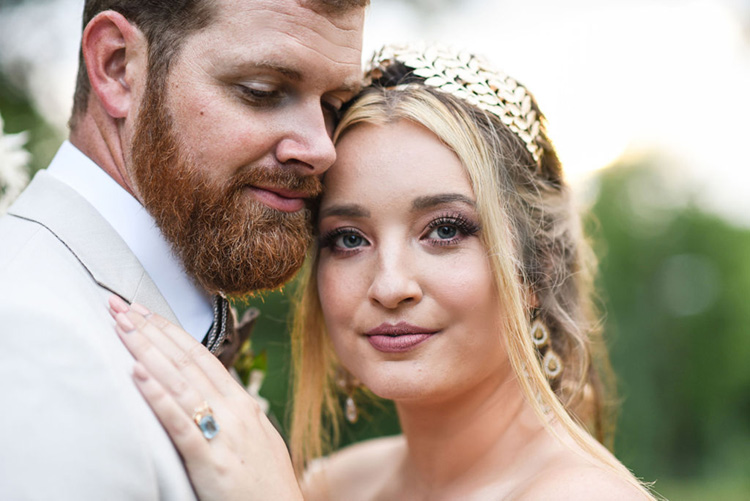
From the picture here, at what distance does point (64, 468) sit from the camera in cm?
176

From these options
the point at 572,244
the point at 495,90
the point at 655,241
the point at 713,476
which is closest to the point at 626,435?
the point at 713,476

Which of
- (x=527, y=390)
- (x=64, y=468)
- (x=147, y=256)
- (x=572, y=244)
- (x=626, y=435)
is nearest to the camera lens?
(x=64, y=468)

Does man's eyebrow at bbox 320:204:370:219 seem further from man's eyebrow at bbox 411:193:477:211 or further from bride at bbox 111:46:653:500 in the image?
man's eyebrow at bbox 411:193:477:211

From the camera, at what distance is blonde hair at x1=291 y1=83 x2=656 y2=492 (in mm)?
2912

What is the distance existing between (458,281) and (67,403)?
5.07 ft

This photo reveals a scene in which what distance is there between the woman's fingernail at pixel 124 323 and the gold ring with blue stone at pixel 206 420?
32cm

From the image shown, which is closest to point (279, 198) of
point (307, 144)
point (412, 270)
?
point (307, 144)

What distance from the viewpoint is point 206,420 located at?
6.88 ft

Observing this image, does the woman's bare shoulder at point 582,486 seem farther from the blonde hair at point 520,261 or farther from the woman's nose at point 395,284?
the woman's nose at point 395,284

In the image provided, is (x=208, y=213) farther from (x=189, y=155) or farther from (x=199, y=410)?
(x=199, y=410)

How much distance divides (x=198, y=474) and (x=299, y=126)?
1302 mm

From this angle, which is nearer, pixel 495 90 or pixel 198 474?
pixel 198 474

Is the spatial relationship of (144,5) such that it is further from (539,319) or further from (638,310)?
(638,310)

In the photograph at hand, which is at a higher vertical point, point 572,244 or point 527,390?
point 572,244
